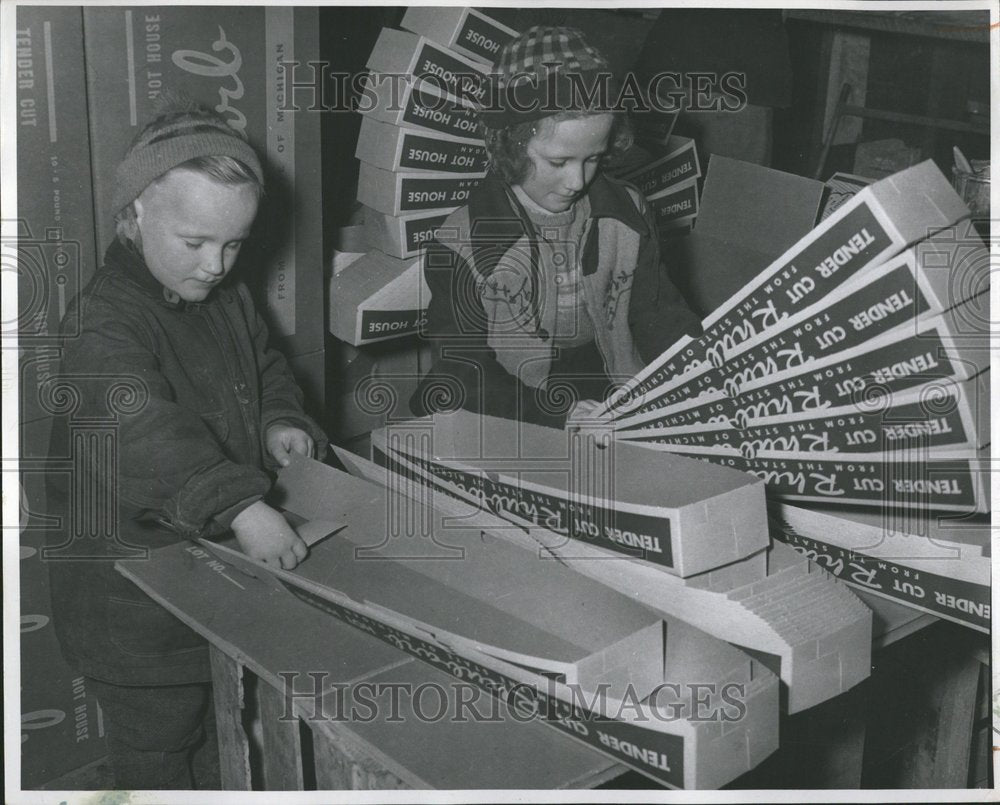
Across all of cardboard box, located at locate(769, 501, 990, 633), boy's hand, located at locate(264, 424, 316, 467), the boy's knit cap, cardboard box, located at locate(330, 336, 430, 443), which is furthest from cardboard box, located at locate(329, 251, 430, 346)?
cardboard box, located at locate(769, 501, 990, 633)

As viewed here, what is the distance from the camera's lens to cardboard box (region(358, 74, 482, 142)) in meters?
1.15

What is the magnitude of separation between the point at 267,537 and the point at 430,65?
66cm

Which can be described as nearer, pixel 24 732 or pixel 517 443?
pixel 517 443

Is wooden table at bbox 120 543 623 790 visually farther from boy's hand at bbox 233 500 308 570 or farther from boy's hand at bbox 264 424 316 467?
boy's hand at bbox 264 424 316 467

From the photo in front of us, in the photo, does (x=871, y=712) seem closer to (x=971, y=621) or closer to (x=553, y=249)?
(x=971, y=621)

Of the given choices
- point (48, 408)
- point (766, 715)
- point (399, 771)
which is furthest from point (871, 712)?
point (48, 408)

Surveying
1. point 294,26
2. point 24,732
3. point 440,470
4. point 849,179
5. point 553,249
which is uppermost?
point 294,26

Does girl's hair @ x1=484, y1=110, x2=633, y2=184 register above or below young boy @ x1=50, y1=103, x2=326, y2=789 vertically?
above

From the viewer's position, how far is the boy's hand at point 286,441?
941mm

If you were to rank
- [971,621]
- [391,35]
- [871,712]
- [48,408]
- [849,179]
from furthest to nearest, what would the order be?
[849,179], [391,35], [871,712], [48,408], [971,621]

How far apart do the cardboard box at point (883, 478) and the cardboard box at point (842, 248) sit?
116mm

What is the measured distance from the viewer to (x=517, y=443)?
0.79m

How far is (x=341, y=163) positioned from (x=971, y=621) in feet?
3.43

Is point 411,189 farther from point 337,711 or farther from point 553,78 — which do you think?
point 337,711
